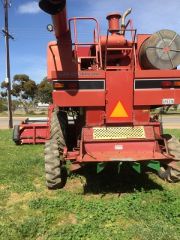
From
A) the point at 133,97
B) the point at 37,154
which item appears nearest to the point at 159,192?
the point at 133,97

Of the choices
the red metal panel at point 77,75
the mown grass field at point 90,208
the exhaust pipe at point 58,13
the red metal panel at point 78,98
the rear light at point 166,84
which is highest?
the exhaust pipe at point 58,13

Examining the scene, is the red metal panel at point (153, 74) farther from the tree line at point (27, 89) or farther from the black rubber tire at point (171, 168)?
the tree line at point (27, 89)

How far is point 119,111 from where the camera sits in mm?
7020

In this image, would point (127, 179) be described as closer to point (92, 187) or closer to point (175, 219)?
point (92, 187)

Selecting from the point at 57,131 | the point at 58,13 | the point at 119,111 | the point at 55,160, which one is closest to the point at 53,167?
the point at 55,160

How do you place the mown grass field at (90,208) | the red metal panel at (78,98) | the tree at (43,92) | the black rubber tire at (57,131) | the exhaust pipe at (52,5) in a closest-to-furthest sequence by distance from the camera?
the mown grass field at (90,208) → the exhaust pipe at (52,5) → the red metal panel at (78,98) → the black rubber tire at (57,131) → the tree at (43,92)

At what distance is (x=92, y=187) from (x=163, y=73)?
2344mm

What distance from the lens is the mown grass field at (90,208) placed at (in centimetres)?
483

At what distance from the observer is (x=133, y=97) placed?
276 inches

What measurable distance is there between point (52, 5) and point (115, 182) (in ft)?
11.6

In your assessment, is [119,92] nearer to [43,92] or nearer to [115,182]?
[115,182]

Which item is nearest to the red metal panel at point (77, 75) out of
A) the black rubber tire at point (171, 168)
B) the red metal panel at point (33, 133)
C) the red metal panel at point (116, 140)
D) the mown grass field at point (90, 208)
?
the red metal panel at point (116, 140)

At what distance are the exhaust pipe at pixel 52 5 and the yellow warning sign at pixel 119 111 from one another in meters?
2.20

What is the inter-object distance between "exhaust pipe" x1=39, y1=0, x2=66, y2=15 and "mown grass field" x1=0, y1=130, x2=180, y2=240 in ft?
9.03
